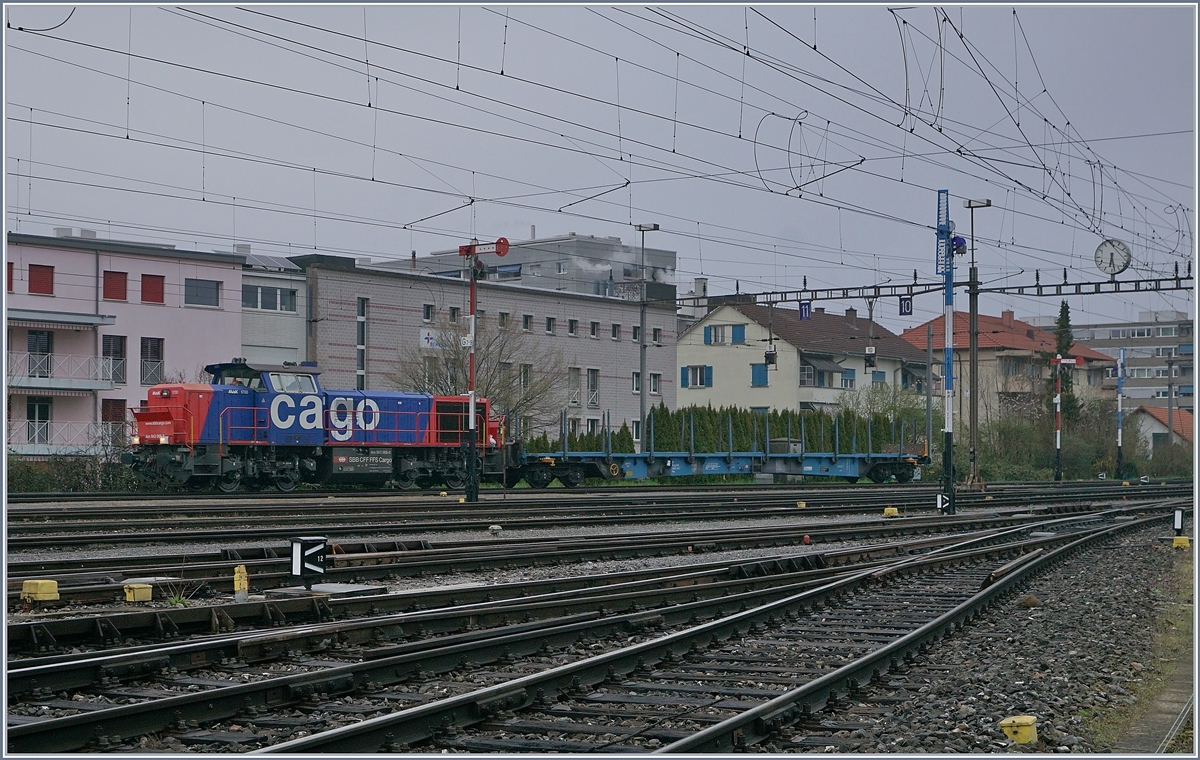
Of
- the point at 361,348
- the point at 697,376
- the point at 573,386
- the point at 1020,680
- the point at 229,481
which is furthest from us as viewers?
the point at 697,376

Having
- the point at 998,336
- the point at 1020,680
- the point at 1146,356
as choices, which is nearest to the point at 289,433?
the point at 1020,680

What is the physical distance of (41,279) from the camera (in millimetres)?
43969

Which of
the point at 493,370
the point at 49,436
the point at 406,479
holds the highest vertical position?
the point at 493,370

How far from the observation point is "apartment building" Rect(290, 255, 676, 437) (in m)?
51.4

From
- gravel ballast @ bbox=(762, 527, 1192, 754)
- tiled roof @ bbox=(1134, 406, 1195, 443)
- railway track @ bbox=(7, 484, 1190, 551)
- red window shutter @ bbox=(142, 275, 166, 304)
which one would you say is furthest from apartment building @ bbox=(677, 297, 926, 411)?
gravel ballast @ bbox=(762, 527, 1192, 754)

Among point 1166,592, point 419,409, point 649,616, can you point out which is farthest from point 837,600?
point 419,409

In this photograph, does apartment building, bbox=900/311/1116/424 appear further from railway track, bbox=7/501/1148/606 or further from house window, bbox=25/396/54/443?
railway track, bbox=7/501/1148/606

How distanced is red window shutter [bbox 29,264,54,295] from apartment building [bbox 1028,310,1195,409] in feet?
263

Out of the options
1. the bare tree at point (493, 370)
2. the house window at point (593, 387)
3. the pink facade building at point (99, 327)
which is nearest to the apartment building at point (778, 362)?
the house window at point (593, 387)

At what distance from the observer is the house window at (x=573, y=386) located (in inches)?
2320

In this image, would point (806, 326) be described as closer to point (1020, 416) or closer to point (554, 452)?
point (1020, 416)

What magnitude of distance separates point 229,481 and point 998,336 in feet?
217

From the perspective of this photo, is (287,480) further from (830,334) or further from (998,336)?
(998,336)

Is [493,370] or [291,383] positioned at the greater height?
[493,370]
